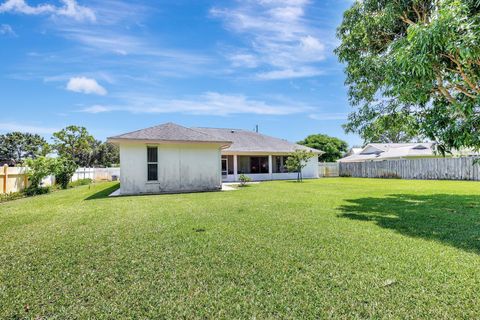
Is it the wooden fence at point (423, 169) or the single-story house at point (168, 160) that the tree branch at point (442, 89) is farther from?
the wooden fence at point (423, 169)

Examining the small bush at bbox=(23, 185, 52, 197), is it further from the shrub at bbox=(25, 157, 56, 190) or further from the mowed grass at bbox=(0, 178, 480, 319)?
the mowed grass at bbox=(0, 178, 480, 319)

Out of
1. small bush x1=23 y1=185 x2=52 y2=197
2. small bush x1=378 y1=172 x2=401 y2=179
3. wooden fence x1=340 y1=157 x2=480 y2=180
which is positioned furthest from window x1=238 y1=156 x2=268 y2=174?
small bush x1=23 y1=185 x2=52 y2=197

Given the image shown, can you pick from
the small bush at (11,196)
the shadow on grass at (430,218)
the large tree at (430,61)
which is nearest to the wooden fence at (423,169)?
the shadow on grass at (430,218)

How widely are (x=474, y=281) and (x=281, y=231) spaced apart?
301cm

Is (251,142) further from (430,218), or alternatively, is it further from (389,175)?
(430,218)

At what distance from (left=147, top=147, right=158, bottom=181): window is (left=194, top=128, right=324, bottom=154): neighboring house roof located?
31.3 ft

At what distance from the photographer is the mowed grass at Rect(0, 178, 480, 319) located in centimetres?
258

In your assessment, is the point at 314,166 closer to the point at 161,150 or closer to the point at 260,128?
the point at 260,128

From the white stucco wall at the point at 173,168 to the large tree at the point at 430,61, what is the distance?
8450 mm

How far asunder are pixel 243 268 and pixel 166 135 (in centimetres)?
1076

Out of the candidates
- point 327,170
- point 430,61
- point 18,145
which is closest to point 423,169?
point 327,170

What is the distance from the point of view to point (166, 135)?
13.2 m

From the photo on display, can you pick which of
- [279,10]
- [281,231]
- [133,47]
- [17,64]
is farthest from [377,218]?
[17,64]

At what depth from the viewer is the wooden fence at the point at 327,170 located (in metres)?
28.6
